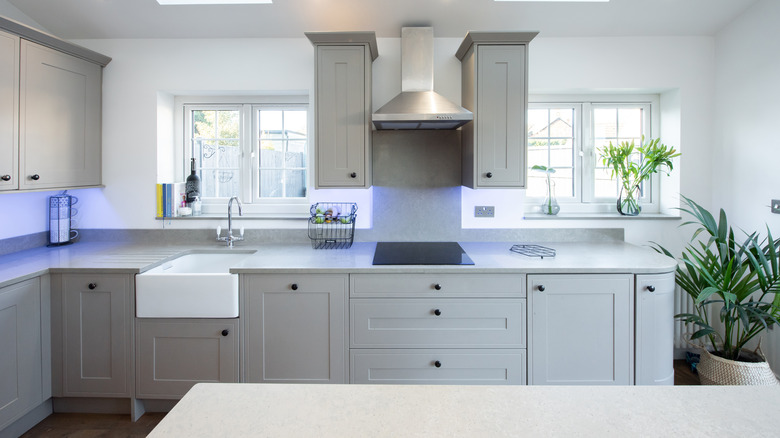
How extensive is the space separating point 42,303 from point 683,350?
153 inches

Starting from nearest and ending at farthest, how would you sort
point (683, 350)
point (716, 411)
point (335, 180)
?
point (716, 411) → point (335, 180) → point (683, 350)

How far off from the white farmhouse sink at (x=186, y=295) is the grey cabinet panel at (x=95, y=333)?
9 centimetres

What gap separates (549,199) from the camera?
3346mm

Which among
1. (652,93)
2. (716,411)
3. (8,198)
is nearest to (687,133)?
(652,93)

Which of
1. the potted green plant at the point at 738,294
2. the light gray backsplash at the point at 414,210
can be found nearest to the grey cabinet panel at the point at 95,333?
the light gray backsplash at the point at 414,210

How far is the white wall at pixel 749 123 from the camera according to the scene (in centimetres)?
272

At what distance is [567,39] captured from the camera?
3.16 metres

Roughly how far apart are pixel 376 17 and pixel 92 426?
110 inches

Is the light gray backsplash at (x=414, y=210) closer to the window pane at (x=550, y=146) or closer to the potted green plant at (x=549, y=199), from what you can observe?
the potted green plant at (x=549, y=199)

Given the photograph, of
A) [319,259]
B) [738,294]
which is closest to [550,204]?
[738,294]

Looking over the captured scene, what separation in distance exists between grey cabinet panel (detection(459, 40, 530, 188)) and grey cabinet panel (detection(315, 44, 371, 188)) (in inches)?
25.1

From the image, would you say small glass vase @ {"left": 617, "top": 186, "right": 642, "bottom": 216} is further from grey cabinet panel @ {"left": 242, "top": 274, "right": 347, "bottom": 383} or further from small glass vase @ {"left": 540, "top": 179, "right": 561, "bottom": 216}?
grey cabinet panel @ {"left": 242, "top": 274, "right": 347, "bottom": 383}

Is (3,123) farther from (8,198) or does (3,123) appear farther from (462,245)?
(462,245)

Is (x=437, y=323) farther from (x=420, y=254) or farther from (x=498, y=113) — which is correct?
(x=498, y=113)
